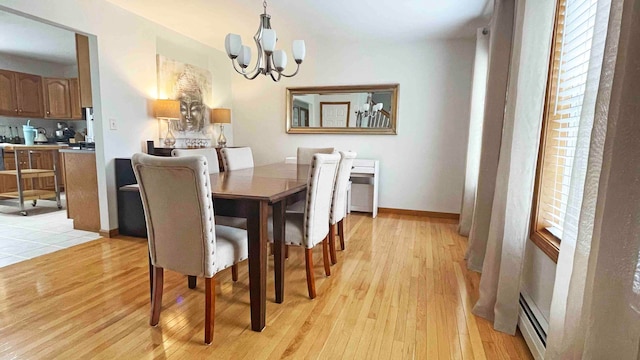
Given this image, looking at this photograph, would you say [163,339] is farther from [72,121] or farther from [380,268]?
[72,121]

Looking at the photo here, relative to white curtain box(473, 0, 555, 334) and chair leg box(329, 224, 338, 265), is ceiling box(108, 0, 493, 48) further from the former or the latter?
chair leg box(329, 224, 338, 265)

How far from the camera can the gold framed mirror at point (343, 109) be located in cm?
444

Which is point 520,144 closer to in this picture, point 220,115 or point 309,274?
point 309,274

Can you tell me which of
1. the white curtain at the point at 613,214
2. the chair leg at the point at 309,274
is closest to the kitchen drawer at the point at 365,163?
the chair leg at the point at 309,274

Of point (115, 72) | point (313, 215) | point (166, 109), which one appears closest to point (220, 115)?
point (166, 109)

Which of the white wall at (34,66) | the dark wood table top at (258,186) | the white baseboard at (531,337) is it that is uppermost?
the white wall at (34,66)

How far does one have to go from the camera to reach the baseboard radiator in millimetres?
1473

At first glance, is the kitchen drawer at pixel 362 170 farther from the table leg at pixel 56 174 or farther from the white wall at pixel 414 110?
the table leg at pixel 56 174

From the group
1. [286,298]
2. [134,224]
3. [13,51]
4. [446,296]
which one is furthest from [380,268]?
A: [13,51]

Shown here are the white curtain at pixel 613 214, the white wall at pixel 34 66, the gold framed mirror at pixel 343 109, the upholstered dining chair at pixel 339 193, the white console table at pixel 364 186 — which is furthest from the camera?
the white wall at pixel 34 66

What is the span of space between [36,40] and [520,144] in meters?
6.17

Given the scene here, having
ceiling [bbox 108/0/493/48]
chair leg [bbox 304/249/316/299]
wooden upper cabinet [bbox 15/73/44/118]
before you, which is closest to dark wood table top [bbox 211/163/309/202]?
chair leg [bbox 304/249/316/299]

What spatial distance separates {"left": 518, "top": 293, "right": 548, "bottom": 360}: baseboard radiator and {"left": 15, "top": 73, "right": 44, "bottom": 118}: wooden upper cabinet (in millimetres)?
7613

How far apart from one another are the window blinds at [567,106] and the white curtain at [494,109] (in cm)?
63
